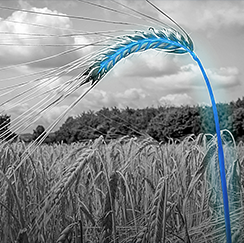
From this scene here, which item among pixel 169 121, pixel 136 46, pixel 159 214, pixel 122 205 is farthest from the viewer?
pixel 169 121

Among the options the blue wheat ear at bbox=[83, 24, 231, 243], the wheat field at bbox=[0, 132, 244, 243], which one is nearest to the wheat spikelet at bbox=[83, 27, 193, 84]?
the blue wheat ear at bbox=[83, 24, 231, 243]

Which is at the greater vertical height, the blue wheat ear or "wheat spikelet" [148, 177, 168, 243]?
the blue wheat ear

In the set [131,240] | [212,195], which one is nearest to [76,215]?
[131,240]

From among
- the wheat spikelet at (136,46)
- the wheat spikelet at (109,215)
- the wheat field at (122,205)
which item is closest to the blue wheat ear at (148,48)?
the wheat spikelet at (136,46)

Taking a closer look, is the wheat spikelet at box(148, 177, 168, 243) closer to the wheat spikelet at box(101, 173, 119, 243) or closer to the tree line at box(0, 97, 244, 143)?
the wheat spikelet at box(101, 173, 119, 243)

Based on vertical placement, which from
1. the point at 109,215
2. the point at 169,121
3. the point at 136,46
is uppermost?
the point at 169,121

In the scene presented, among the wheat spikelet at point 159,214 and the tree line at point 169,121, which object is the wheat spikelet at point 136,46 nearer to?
the wheat spikelet at point 159,214

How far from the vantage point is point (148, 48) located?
112cm

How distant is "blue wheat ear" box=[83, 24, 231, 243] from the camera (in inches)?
41.9

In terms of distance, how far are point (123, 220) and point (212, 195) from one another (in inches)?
16.0

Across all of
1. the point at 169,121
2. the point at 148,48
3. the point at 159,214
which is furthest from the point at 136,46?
the point at 169,121

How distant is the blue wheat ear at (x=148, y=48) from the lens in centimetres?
106

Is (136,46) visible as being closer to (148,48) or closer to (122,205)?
(148,48)

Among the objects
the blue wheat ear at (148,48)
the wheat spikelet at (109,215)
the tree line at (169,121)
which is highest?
the tree line at (169,121)
